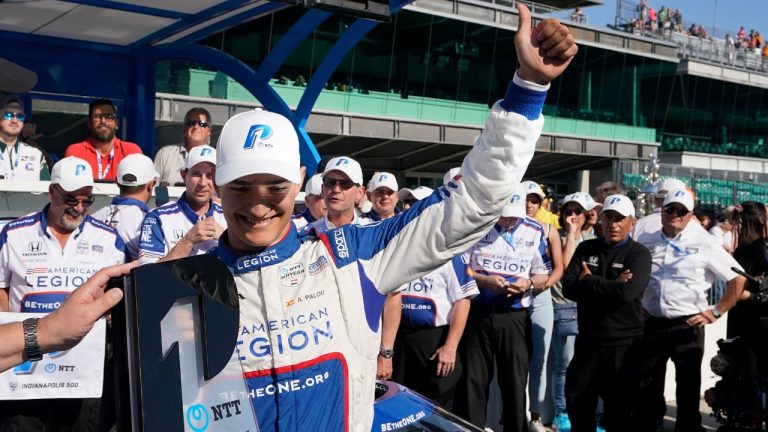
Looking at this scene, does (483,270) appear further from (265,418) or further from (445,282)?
(265,418)

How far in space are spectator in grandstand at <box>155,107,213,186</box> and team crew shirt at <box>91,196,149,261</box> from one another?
4.34ft

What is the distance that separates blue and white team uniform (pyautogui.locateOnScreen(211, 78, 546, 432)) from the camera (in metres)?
2.41

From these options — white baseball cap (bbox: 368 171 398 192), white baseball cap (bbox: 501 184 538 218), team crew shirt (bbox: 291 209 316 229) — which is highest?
white baseball cap (bbox: 368 171 398 192)

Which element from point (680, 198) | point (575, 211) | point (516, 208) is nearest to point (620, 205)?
point (680, 198)

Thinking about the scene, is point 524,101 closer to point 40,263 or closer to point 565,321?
point 40,263

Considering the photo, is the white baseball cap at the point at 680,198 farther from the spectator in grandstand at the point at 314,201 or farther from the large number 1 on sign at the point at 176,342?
the large number 1 on sign at the point at 176,342

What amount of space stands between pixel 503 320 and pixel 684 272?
66.1 inches

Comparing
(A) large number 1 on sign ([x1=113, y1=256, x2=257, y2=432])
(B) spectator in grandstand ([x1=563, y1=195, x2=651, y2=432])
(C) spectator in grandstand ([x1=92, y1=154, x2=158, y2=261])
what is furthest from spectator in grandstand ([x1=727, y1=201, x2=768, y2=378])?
(A) large number 1 on sign ([x1=113, y1=256, x2=257, y2=432])

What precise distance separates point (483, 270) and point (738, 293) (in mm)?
2256

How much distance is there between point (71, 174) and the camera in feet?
16.8

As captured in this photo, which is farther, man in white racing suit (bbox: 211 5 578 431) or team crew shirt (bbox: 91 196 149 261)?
team crew shirt (bbox: 91 196 149 261)

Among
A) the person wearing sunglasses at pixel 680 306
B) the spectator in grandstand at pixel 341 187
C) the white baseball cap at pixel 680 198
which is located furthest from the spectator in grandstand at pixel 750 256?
the spectator in grandstand at pixel 341 187

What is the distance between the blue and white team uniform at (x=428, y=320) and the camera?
267 inches

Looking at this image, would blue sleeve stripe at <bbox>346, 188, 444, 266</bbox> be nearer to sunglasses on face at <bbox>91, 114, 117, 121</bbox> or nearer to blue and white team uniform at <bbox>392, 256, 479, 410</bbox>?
A: blue and white team uniform at <bbox>392, 256, 479, 410</bbox>
